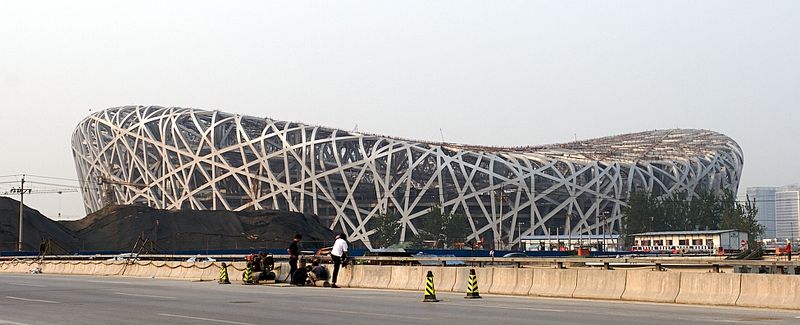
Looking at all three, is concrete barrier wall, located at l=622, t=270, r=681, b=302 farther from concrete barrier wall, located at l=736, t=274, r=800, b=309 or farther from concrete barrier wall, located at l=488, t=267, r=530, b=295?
concrete barrier wall, located at l=488, t=267, r=530, b=295

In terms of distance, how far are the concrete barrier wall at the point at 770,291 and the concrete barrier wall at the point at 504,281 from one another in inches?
322

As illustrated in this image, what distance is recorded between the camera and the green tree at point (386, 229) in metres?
138

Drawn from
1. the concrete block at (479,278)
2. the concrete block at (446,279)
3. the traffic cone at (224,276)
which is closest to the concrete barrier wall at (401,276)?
the concrete block at (446,279)

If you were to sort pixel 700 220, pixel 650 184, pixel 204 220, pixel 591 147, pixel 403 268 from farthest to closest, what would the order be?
pixel 591 147 < pixel 650 184 < pixel 700 220 < pixel 204 220 < pixel 403 268

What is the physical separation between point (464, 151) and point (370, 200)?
49.0ft

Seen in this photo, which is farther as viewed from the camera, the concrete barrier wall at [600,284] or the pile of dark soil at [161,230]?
the pile of dark soil at [161,230]

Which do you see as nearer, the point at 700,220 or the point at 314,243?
the point at 314,243

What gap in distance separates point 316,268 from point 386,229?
333 ft

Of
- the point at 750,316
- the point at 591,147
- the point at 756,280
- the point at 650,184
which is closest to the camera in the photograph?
the point at 750,316

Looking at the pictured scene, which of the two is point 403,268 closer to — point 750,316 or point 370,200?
point 750,316

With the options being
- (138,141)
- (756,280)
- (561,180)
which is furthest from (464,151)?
(756,280)

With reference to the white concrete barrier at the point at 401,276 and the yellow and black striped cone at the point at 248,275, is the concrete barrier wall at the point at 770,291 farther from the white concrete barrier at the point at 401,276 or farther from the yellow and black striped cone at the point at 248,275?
the yellow and black striped cone at the point at 248,275

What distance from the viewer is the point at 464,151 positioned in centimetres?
14950

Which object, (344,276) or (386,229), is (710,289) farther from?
(386,229)
